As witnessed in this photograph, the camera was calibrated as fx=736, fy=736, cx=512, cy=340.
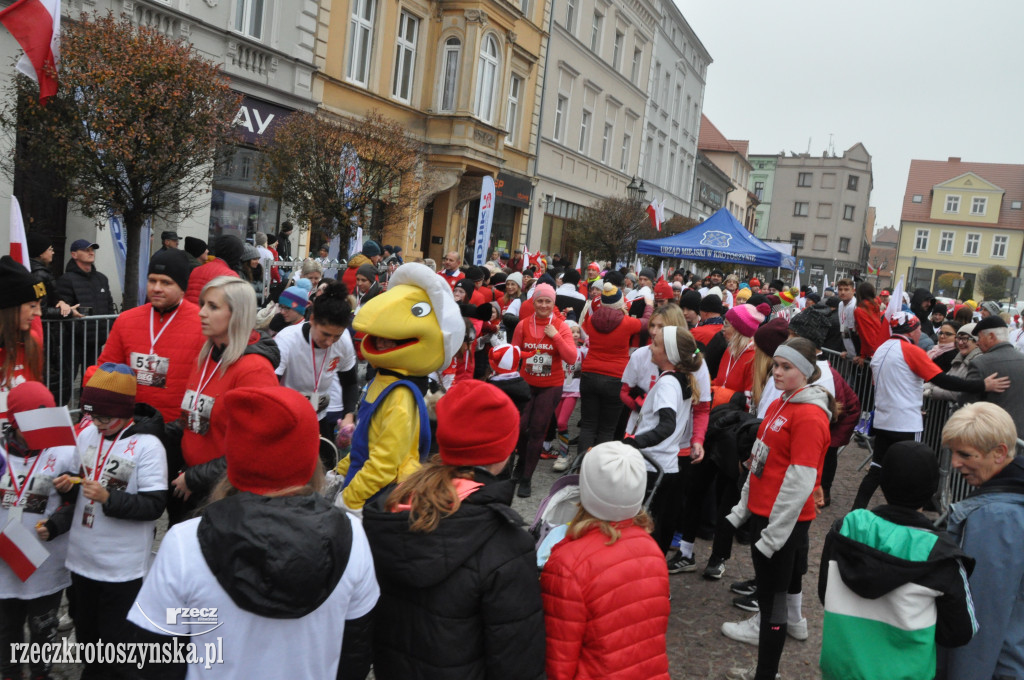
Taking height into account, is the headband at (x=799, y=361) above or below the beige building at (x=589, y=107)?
below

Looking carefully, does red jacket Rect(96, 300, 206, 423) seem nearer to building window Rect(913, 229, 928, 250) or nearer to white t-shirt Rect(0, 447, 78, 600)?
white t-shirt Rect(0, 447, 78, 600)

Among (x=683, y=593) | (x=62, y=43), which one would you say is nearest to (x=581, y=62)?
(x=62, y=43)

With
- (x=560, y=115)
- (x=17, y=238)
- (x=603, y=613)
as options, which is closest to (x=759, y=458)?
(x=603, y=613)

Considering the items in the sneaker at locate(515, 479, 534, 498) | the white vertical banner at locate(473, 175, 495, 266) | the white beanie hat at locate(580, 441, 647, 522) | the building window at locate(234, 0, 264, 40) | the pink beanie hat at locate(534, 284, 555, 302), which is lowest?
the sneaker at locate(515, 479, 534, 498)

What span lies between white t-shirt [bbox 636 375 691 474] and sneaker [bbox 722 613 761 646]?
1.03 m

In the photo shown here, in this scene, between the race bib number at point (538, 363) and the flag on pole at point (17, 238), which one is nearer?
the flag on pole at point (17, 238)

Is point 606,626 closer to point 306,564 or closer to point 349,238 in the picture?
point 306,564

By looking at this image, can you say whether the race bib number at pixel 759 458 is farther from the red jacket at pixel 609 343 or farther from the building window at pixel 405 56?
Result: the building window at pixel 405 56

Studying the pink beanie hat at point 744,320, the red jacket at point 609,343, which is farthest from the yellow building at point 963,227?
the pink beanie hat at point 744,320

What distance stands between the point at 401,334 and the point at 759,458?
2.08m

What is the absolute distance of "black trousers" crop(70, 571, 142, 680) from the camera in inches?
119

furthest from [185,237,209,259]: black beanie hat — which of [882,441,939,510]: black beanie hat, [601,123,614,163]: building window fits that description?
[601,123,614,163]: building window

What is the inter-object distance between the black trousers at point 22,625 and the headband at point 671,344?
3571mm

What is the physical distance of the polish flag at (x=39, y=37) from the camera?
7.68 meters
